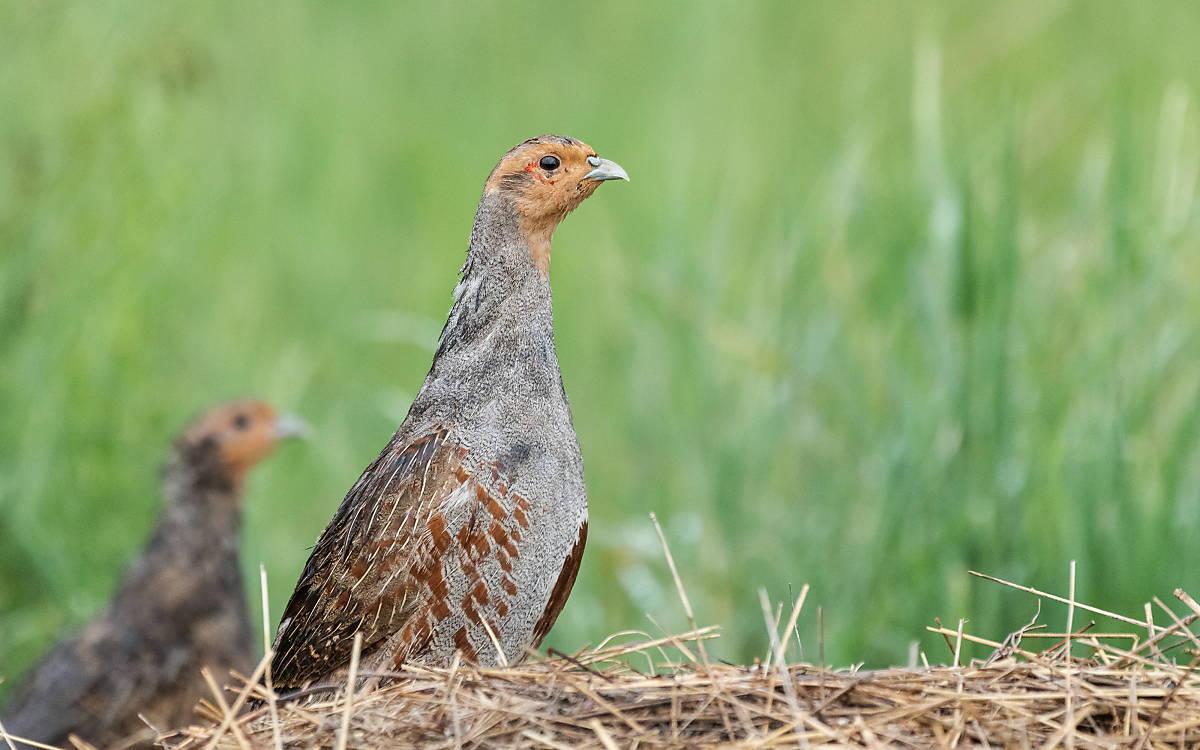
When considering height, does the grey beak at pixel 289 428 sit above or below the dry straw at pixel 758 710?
below

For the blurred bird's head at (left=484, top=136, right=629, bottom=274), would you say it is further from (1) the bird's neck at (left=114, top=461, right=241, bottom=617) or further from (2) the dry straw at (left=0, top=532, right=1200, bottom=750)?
(1) the bird's neck at (left=114, top=461, right=241, bottom=617)

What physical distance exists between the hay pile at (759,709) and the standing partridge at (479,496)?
356 millimetres

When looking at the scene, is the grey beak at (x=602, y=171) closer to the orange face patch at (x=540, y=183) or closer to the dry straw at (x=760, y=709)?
the orange face patch at (x=540, y=183)

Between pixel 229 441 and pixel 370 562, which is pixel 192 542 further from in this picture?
pixel 370 562

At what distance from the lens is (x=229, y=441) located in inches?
219

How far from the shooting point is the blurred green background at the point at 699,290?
15.3ft

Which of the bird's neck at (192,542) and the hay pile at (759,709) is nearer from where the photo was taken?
the hay pile at (759,709)

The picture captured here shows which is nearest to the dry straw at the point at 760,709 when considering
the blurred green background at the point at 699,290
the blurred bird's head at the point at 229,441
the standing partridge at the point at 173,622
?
the blurred green background at the point at 699,290

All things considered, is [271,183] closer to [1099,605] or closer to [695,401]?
[695,401]

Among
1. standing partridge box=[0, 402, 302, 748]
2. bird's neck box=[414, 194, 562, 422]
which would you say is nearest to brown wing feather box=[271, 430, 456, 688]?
bird's neck box=[414, 194, 562, 422]

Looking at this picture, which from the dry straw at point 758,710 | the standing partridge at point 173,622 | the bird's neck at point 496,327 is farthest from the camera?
the standing partridge at point 173,622

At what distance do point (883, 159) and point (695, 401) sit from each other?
139 centimetres

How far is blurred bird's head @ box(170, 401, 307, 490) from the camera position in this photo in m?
5.53

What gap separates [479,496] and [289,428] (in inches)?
113
